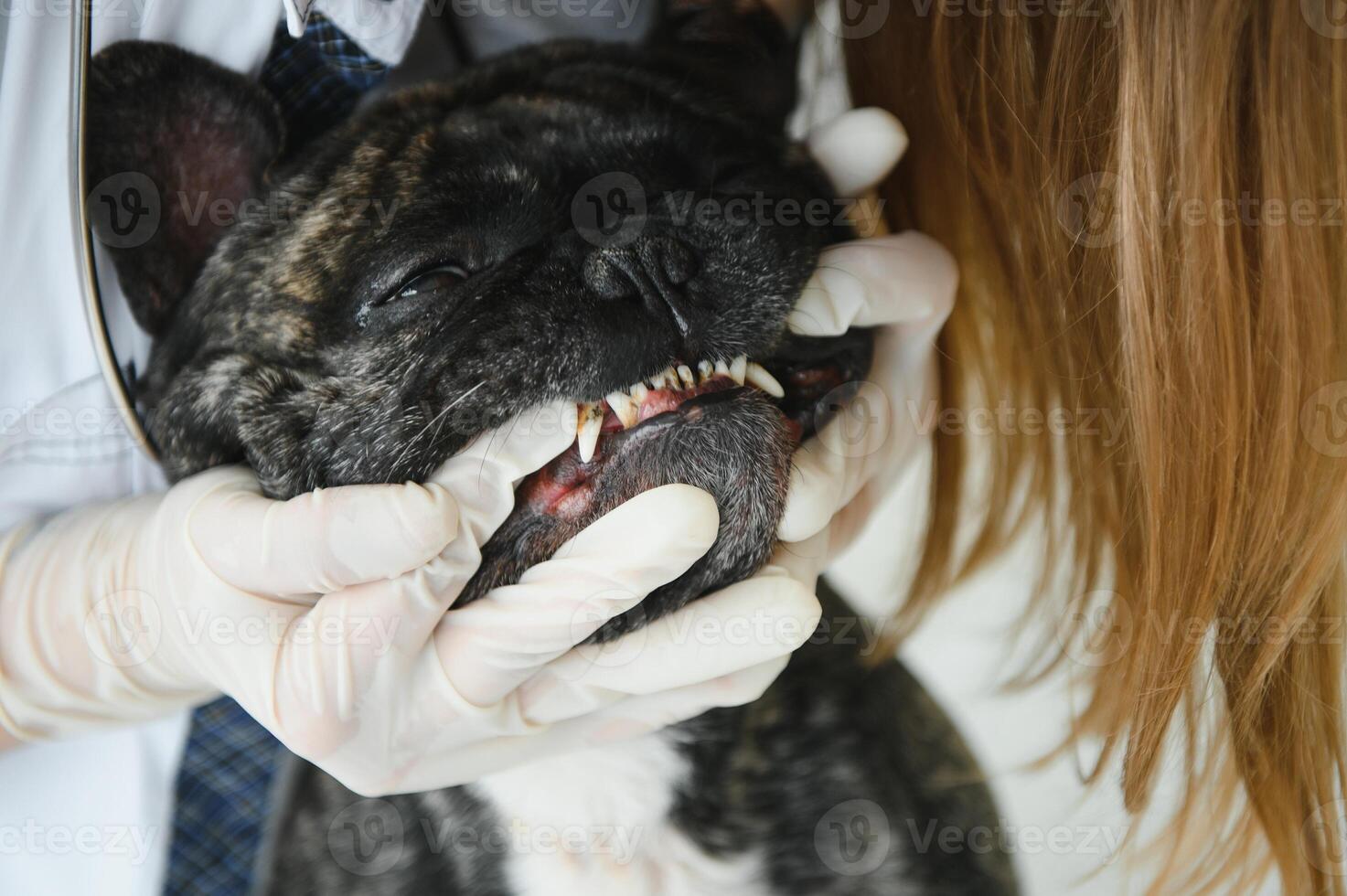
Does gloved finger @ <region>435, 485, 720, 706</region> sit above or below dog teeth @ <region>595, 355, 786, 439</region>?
below

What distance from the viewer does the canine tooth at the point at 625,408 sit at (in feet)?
3.45

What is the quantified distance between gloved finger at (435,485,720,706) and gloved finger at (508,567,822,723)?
0.08 metres

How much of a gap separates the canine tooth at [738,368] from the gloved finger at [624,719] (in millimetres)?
405

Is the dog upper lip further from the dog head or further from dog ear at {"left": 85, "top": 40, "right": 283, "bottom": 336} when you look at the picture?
dog ear at {"left": 85, "top": 40, "right": 283, "bottom": 336}

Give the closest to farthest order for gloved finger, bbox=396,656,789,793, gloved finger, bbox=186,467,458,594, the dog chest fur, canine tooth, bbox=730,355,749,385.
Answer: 1. gloved finger, bbox=186,467,458,594
2. canine tooth, bbox=730,355,749,385
3. gloved finger, bbox=396,656,789,793
4. the dog chest fur

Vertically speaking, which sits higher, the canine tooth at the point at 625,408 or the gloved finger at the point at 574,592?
the canine tooth at the point at 625,408

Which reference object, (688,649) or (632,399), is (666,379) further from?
(688,649)

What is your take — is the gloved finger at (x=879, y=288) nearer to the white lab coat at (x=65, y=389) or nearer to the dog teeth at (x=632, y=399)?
the dog teeth at (x=632, y=399)

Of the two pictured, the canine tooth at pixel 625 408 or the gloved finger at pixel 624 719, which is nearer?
the canine tooth at pixel 625 408

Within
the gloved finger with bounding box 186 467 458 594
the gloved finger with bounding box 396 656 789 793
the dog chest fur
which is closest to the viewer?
the gloved finger with bounding box 186 467 458 594

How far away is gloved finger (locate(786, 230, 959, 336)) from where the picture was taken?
1201mm

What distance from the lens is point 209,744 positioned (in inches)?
54.7

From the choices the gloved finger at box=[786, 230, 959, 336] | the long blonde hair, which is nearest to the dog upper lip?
the gloved finger at box=[786, 230, 959, 336]

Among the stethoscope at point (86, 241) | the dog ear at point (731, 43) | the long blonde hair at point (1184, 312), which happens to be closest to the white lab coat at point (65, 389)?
the stethoscope at point (86, 241)
